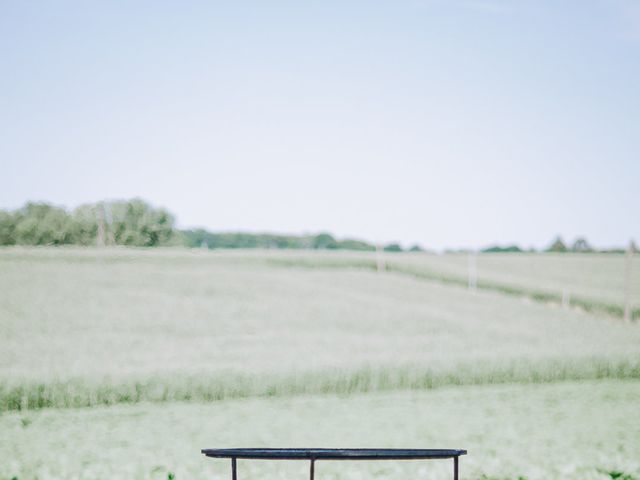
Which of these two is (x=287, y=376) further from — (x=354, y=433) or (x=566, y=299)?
(x=566, y=299)

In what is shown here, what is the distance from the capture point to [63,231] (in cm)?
2016

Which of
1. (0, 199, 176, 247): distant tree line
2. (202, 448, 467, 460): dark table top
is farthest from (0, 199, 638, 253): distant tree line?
(202, 448, 467, 460): dark table top

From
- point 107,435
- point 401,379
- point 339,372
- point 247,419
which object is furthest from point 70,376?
point 401,379

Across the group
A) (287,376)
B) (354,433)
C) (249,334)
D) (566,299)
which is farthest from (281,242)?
(354,433)

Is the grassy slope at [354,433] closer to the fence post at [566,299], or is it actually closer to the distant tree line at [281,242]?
the fence post at [566,299]

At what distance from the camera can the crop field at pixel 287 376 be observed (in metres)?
8.51

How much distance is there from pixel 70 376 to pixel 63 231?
9.53m

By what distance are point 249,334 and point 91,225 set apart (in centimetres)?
593

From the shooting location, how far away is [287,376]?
13.3 metres

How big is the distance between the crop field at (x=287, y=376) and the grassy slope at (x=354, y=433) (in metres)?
0.05

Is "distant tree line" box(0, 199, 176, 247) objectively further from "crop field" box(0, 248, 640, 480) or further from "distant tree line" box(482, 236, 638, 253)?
"distant tree line" box(482, 236, 638, 253)

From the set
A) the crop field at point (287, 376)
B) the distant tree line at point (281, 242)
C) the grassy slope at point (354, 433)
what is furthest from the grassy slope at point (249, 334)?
the distant tree line at point (281, 242)

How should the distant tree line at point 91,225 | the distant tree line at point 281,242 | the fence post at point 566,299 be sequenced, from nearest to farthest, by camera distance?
the distant tree line at point 91,225 → the fence post at point 566,299 → the distant tree line at point 281,242

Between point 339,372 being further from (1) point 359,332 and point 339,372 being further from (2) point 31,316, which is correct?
(2) point 31,316
